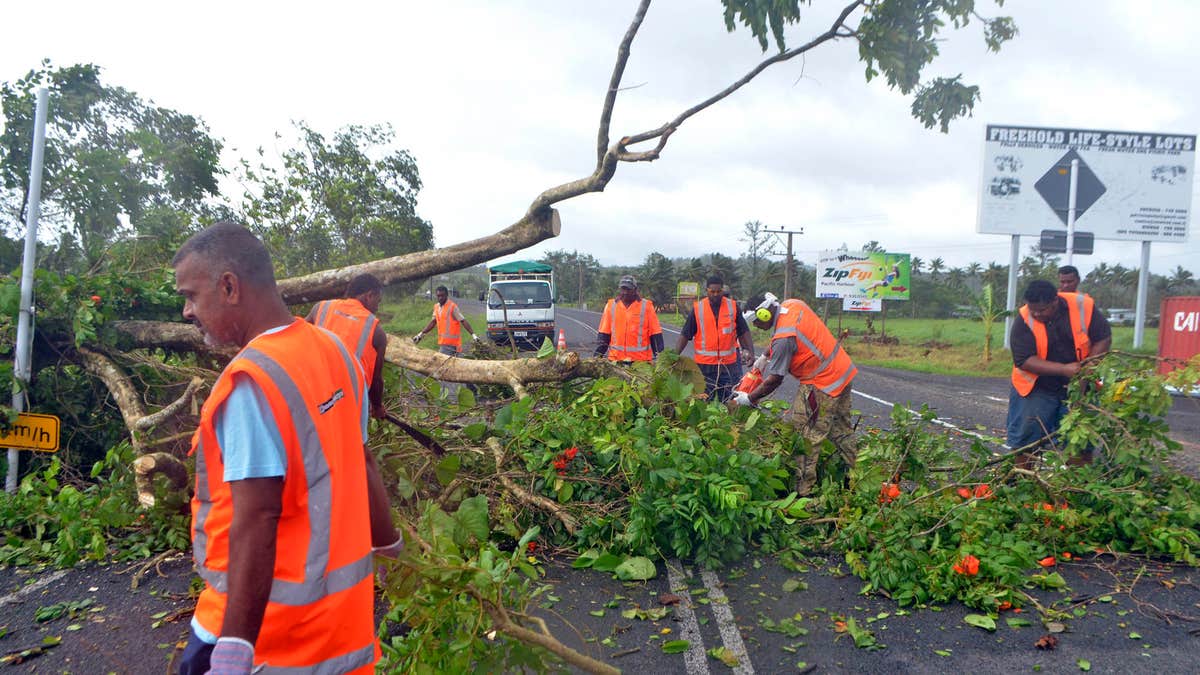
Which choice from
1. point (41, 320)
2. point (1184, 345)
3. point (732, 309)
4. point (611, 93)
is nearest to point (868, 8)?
point (611, 93)

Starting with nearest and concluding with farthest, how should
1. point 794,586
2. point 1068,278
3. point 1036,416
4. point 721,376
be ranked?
point 794,586, point 1036,416, point 1068,278, point 721,376

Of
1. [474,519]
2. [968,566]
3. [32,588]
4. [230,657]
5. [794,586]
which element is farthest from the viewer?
[794,586]

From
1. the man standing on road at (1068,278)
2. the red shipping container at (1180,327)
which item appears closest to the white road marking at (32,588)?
the man standing on road at (1068,278)

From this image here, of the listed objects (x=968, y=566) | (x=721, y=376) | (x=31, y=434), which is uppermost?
(x=721, y=376)

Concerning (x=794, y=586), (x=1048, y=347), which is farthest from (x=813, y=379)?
(x=794, y=586)

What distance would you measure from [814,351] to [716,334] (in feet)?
7.13

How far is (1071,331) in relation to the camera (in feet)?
18.4

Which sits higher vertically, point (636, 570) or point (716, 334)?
point (716, 334)

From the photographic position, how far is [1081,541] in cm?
473

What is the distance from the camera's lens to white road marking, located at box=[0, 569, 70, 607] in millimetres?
3937

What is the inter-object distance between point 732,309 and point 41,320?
607 centimetres

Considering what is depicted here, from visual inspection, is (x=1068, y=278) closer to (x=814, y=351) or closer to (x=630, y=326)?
(x=814, y=351)

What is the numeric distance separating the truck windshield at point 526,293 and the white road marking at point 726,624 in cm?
1719

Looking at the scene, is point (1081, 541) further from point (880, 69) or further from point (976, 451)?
point (880, 69)
